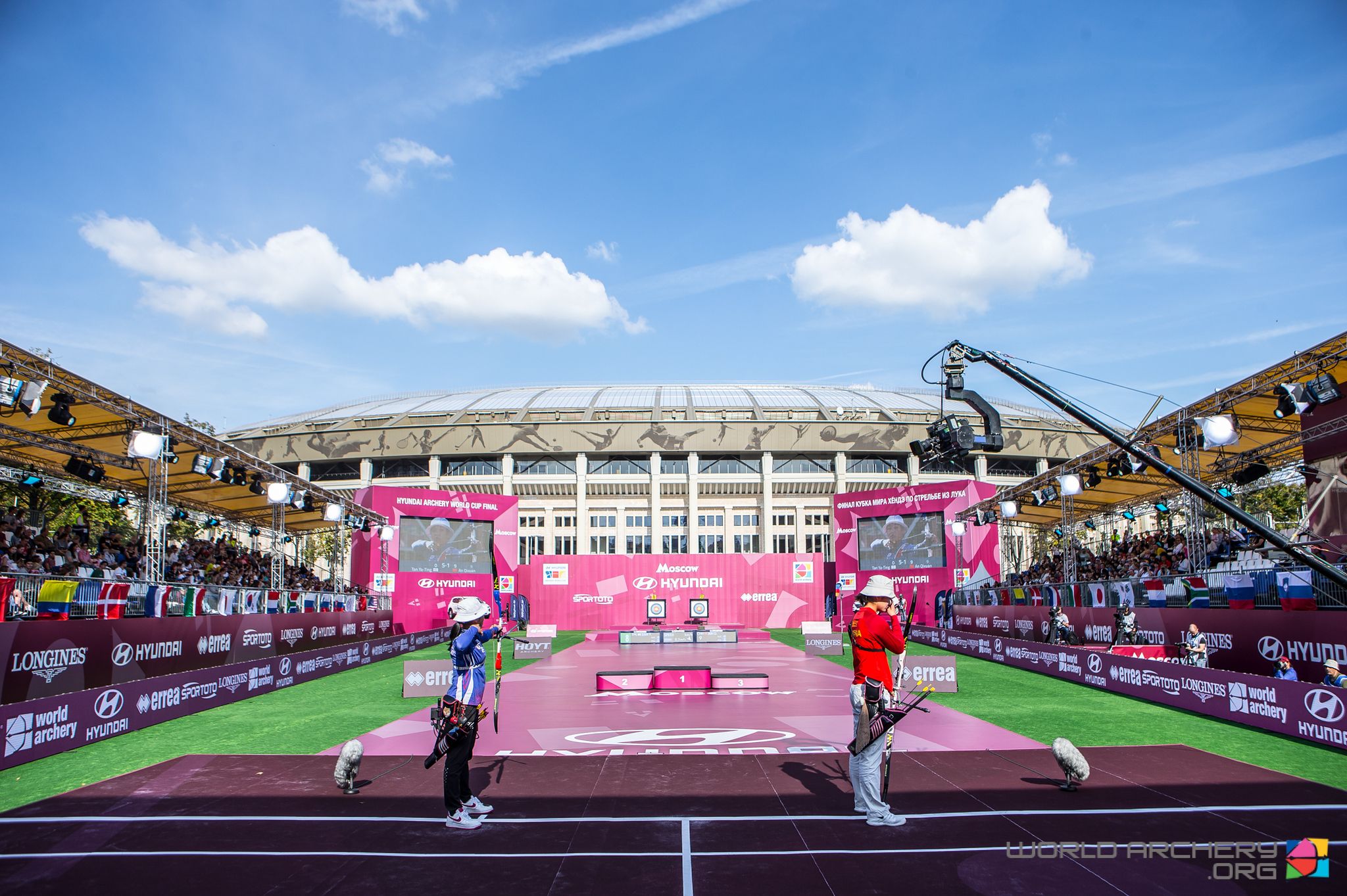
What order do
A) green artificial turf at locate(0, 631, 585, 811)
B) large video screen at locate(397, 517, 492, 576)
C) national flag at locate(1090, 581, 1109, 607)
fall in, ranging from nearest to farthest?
green artificial turf at locate(0, 631, 585, 811)
national flag at locate(1090, 581, 1109, 607)
large video screen at locate(397, 517, 492, 576)

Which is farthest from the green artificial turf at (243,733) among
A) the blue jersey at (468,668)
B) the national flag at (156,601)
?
the blue jersey at (468,668)

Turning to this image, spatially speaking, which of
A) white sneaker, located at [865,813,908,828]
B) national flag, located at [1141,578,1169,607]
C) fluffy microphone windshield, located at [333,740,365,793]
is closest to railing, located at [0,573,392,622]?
fluffy microphone windshield, located at [333,740,365,793]

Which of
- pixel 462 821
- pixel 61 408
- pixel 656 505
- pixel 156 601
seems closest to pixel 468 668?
pixel 462 821

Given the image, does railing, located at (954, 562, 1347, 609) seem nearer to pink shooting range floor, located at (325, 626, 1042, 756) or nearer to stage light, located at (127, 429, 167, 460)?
pink shooting range floor, located at (325, 626, 1042, 756)

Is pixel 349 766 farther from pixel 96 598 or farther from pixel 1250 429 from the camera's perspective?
pixel 1250 429

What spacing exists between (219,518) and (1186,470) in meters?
41.4

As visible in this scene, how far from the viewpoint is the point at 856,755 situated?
8273 mm

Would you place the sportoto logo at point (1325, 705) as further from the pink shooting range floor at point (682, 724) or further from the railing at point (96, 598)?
the railing at point (96, 598)

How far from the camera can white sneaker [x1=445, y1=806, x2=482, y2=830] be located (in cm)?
818

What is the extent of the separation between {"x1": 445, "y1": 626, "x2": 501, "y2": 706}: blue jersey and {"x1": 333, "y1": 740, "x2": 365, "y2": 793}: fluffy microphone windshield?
2018 mm

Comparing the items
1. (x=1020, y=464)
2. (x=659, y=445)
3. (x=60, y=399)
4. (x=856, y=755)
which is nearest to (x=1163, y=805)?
(x=856, y=755)

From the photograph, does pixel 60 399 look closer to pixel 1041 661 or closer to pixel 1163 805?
pixel 1163 805

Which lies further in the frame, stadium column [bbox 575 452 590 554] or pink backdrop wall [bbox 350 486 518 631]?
stadium column [bbox 575 452 590 554]

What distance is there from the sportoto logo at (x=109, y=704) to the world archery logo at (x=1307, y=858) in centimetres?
1603
